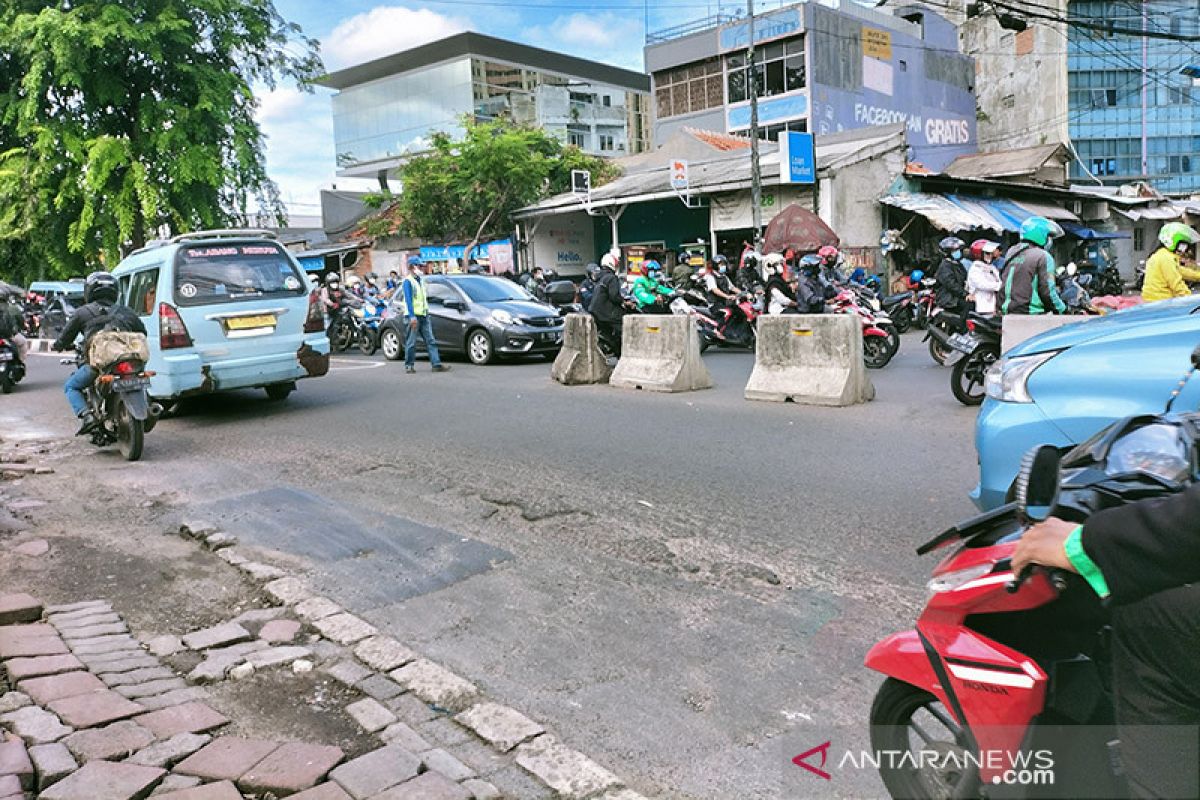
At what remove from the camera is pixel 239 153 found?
21938 millimetres

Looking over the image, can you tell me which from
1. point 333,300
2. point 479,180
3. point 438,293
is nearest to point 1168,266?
point 438,293

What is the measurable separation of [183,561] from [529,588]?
214 centimetres

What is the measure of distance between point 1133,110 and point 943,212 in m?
48.2

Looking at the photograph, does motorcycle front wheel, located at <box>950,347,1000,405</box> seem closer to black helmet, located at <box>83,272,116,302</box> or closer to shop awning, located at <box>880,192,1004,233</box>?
black helmet, located at <box>83,272,116,302</box>

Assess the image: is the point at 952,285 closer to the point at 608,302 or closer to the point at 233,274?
the point at 608,302

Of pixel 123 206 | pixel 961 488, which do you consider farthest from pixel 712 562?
pixel 123 206

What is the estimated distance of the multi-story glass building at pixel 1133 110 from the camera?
190 ft

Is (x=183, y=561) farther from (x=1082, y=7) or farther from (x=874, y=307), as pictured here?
(x=1082, y=7)

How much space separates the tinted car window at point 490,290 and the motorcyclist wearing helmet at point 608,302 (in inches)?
97.5

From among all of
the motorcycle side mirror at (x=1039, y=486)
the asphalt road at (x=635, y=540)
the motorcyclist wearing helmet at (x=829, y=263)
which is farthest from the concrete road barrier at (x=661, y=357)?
the motorcycle side mirror at (x=1039, y=486)

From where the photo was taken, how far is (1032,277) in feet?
28.8

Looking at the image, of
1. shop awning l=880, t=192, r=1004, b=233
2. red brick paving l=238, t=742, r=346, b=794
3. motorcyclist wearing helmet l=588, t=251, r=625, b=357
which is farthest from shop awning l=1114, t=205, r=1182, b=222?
red brick paving l=238, t=742, r=346, b=794

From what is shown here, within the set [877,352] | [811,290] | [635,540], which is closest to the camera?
[635,540]

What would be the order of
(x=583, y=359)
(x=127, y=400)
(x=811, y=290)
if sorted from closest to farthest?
(x=127, y=400)
(x=583, y=359)
(x=811, y=290)
